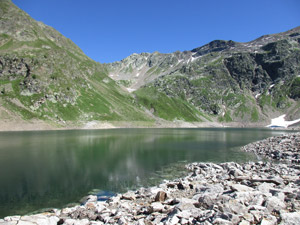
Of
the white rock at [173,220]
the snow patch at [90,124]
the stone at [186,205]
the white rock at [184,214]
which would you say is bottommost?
the snow patch at [90,124]

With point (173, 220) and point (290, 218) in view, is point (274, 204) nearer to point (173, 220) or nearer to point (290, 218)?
point (290, 218)

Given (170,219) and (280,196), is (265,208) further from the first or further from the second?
(170,219)

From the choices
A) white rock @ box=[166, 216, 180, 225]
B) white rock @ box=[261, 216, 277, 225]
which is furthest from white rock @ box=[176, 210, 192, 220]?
white rock @ box=[261, 216, 277, 225]

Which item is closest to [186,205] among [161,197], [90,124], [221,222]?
[221,222]

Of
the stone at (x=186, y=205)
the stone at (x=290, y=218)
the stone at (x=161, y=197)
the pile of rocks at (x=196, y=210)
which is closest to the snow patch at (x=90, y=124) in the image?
the pile of rocks at (x=196, y=210)

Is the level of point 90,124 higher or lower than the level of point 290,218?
lower

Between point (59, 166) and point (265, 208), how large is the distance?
32964mm

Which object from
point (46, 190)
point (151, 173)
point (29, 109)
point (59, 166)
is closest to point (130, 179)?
point (151, 173)

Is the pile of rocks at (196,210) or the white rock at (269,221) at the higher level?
the white rock at (269,221)

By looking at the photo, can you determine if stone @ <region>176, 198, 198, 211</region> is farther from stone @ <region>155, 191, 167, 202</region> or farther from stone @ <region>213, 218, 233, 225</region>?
stone @ <region>155, 191, 167, 202</region>

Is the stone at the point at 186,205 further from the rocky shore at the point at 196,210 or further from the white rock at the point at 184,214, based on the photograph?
the white rock at the point at 184,214

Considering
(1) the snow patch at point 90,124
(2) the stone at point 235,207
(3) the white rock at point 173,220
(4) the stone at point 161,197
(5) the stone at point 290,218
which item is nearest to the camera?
(5) the stone at point 290,218

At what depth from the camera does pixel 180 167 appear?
37875mm

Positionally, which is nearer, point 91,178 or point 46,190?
point 46,190
